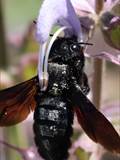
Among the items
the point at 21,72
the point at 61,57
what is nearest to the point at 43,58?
the point at 61,57

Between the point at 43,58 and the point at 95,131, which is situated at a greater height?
the point at 43,58

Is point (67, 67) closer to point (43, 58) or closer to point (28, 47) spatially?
point (43, 58)

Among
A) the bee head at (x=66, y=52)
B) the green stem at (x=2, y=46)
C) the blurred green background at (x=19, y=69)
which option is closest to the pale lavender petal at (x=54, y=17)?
the bee head at (x=66, y=52)

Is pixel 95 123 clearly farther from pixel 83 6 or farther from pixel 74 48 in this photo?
pixel 83 6

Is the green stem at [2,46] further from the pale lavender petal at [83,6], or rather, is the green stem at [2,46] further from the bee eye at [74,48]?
the bee eye at [74,48]

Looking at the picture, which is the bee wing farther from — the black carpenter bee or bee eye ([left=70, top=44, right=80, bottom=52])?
bee eye ([left=70, top=44, right=80, bottom=52])

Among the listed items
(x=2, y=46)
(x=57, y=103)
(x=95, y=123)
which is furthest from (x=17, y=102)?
(x=2, y=46)

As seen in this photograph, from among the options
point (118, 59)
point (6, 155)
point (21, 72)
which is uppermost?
point (118, 59)

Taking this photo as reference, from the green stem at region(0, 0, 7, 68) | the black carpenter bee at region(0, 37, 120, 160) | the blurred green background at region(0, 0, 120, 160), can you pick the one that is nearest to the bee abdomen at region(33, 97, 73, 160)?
the black carpenter bee at region(0, 37, 120, 160)
